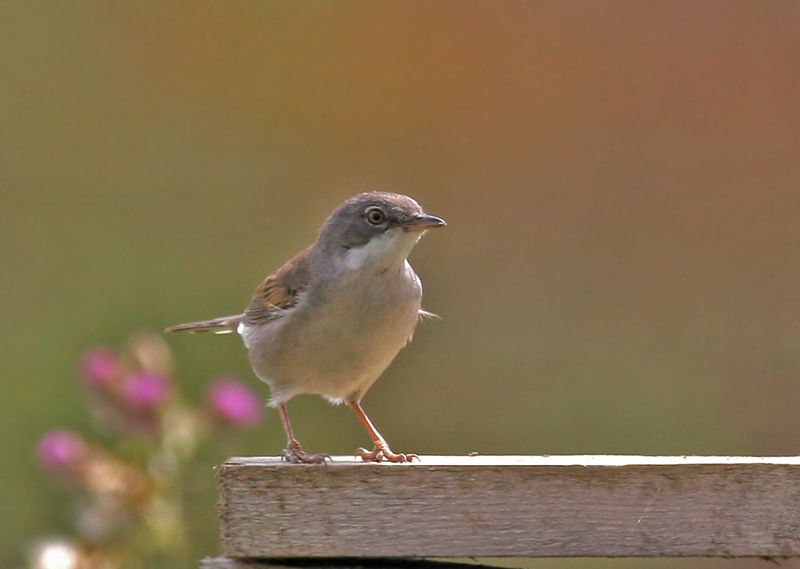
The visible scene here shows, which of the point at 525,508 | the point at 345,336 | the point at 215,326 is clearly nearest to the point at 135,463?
the point at 215,326

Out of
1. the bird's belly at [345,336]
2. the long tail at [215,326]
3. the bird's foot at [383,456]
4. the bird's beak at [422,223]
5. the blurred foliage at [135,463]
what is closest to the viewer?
the bird's foot at [383,456]

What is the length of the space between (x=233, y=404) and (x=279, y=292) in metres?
0.56

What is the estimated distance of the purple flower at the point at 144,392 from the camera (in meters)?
4.72

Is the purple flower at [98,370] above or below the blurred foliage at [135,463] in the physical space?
above

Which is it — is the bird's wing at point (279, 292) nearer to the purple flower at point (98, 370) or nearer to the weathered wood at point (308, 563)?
→ the purple flower at point (98, 370)

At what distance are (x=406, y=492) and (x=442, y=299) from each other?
4427mm

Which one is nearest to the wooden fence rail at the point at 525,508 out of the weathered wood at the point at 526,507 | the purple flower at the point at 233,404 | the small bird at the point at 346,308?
the weathered wood at the point at 526,507

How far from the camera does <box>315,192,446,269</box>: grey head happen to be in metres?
4.32

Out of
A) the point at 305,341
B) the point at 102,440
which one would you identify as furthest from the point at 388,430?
the point at 305,341

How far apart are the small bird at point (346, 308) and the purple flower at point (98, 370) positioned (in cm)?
60

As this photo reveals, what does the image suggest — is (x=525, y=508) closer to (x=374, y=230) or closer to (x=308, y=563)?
(x=308, y=563)

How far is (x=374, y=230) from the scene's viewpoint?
441 cm

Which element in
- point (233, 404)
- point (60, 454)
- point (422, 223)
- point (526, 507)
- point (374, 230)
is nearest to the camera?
point (526, 507)

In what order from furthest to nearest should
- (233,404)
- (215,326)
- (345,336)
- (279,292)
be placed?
(215,326) < (233,404) < (279,292) < (345,336)
